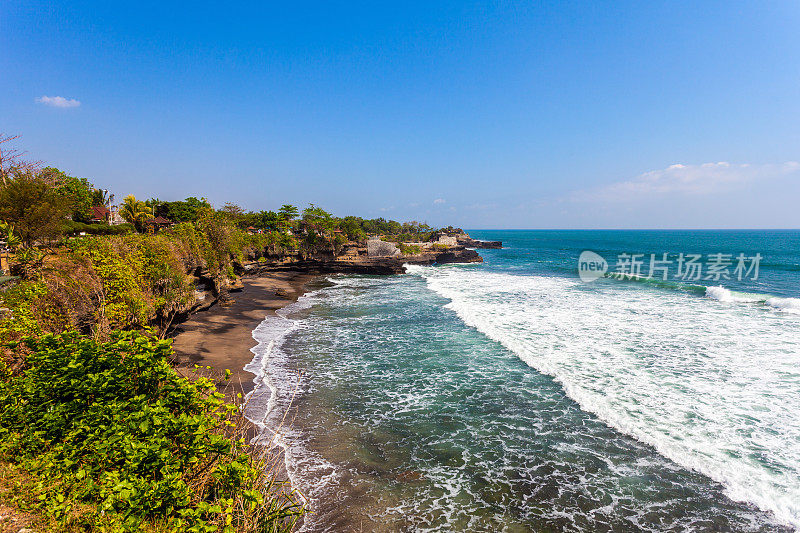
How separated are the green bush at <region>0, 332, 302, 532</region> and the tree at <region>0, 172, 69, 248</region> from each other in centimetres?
2136

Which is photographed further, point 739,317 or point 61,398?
point 739,317

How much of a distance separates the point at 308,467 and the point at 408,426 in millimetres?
3495

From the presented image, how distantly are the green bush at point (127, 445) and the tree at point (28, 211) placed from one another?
2136cm

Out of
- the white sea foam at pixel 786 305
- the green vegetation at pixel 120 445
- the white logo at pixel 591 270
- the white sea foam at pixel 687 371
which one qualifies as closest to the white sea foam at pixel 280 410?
the green vegetation at pixel 120 445

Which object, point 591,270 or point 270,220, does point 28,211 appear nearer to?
point 270,220

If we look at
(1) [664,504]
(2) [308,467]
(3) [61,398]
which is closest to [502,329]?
(1) [664,504]

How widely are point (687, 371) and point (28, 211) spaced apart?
118ft

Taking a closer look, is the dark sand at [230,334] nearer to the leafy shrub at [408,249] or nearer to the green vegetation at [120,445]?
the green vegetation at [120,445]

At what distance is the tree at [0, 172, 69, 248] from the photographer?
20047mm

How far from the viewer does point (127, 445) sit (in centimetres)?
464

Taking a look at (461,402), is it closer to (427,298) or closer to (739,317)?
(427,298)

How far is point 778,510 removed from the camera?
7750 mm

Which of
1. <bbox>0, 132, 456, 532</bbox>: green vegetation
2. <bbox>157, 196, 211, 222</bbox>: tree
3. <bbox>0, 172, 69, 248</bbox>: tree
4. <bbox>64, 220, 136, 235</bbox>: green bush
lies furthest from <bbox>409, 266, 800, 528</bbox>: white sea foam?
<bbox>157, 196, 211, 222</bbox>: tree

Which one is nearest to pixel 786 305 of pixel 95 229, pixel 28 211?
pixel 28 211
